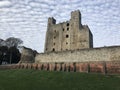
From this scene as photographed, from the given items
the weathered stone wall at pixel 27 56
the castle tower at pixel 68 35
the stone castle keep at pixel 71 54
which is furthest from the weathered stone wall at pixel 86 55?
the castle tower at pixel 68 35

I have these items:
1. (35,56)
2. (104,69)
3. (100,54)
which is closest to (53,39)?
(35,56)

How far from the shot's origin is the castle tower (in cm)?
4643

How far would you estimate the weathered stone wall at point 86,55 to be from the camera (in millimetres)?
26681

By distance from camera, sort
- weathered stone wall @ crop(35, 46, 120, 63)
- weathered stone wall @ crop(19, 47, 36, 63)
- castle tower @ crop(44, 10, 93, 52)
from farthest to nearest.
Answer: castle tower @ crop(44, 10, 93, 52), weathered stone wall @ crop(19, 47, 36, 63), weathered stone wall @ crop(35, 46, 120, 63)

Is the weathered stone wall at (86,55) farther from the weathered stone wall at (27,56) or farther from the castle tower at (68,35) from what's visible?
the castle tower at (68,35)

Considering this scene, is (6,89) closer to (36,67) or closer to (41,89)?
(41,89)

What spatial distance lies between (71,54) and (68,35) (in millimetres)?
20711

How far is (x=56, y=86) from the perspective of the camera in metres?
17.3

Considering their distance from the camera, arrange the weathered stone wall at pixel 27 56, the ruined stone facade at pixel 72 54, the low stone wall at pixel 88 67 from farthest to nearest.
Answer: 1. the weathered stone wall at pixel 27 56
2. the ruined stone facade at pixel 72 54
3. the low stone wall at pixel 88 67

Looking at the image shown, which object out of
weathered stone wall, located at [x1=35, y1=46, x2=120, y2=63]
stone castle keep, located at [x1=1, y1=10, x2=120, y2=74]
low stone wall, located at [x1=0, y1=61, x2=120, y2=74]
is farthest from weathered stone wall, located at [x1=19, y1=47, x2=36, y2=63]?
low stone wall, located at [x1=0, y1=61, x2=120, y2=74]

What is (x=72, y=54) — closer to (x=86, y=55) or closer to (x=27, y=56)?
(x=86, y=55)

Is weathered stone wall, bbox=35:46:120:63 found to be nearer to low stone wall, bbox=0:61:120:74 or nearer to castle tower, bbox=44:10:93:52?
low stone wall, bbox=0:61:120:74

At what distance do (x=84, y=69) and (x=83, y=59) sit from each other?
4.87 meters

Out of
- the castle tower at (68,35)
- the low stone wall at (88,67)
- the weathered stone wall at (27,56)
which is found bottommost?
the low stone wall at (88,67)
